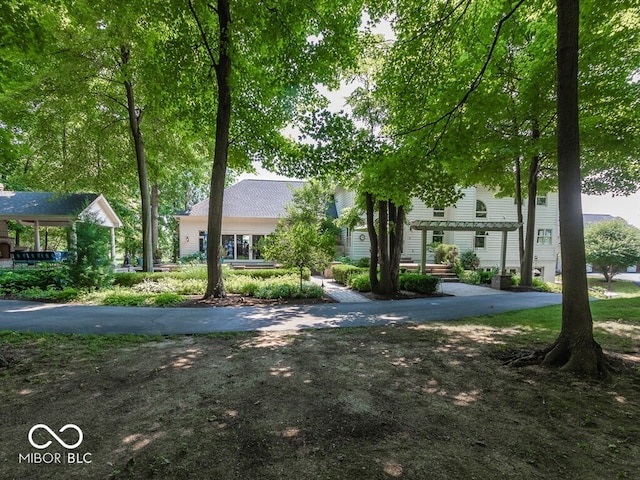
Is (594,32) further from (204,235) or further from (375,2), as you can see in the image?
(204,235)

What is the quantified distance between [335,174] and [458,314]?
5.47 metres

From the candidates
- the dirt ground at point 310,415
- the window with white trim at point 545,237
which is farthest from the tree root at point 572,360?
the window with white trim at point 545,237

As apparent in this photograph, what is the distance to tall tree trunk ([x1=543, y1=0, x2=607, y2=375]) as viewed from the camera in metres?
4.51

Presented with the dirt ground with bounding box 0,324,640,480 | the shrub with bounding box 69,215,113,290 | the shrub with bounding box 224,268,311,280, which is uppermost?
the shrub with bounding box 69,215,113,290

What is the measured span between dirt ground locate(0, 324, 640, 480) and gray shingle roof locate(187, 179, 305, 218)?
63.6 ft

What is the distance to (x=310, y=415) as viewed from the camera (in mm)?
3195

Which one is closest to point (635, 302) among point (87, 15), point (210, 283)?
point (210, 283)

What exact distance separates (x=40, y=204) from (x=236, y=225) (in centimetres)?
1172

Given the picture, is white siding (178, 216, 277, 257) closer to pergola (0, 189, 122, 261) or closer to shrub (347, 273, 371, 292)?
pergola (0, 189, 122, 261)

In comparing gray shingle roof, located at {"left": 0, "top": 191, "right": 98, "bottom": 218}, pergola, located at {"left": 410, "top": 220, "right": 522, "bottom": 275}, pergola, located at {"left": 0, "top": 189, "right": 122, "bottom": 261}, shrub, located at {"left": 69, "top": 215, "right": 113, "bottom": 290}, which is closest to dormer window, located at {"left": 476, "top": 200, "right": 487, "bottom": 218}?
pergola, located at {"left": 410, "top": 220, "right": 522, "bottom": 275}

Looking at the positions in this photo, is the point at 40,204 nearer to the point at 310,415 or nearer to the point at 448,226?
the point at 310,415

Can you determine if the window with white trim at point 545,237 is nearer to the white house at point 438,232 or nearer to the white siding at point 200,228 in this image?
the white house at point 438,232

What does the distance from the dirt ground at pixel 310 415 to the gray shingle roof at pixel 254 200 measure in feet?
63.6

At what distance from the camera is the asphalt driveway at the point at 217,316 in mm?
6914
